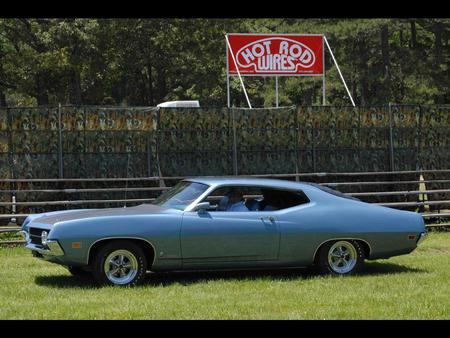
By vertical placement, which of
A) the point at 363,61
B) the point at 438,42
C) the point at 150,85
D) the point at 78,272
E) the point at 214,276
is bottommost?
the point at 214,276

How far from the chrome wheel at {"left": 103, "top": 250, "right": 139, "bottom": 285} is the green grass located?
0.24m

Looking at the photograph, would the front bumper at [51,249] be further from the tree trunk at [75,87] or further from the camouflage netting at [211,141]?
the tree trunk at [75,87]

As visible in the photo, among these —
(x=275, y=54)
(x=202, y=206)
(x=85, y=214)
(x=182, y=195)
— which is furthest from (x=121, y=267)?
(x=275, y=54)

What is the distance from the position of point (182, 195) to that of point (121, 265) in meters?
1.28

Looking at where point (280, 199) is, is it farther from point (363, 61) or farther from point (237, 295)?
point (363, 61)

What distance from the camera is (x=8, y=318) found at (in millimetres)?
6551

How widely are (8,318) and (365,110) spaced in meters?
9.91

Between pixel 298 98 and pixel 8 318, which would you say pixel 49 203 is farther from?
pixel 298 98

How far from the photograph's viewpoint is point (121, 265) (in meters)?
8.30

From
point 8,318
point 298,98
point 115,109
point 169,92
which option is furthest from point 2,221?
point 298,98

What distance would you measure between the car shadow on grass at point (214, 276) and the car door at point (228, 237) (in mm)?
406

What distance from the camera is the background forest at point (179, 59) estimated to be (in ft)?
102

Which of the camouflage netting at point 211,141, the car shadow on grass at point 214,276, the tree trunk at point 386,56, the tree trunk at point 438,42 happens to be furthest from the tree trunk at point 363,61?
the car shadow on grass at point 214,276

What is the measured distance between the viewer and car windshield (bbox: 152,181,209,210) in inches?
348
